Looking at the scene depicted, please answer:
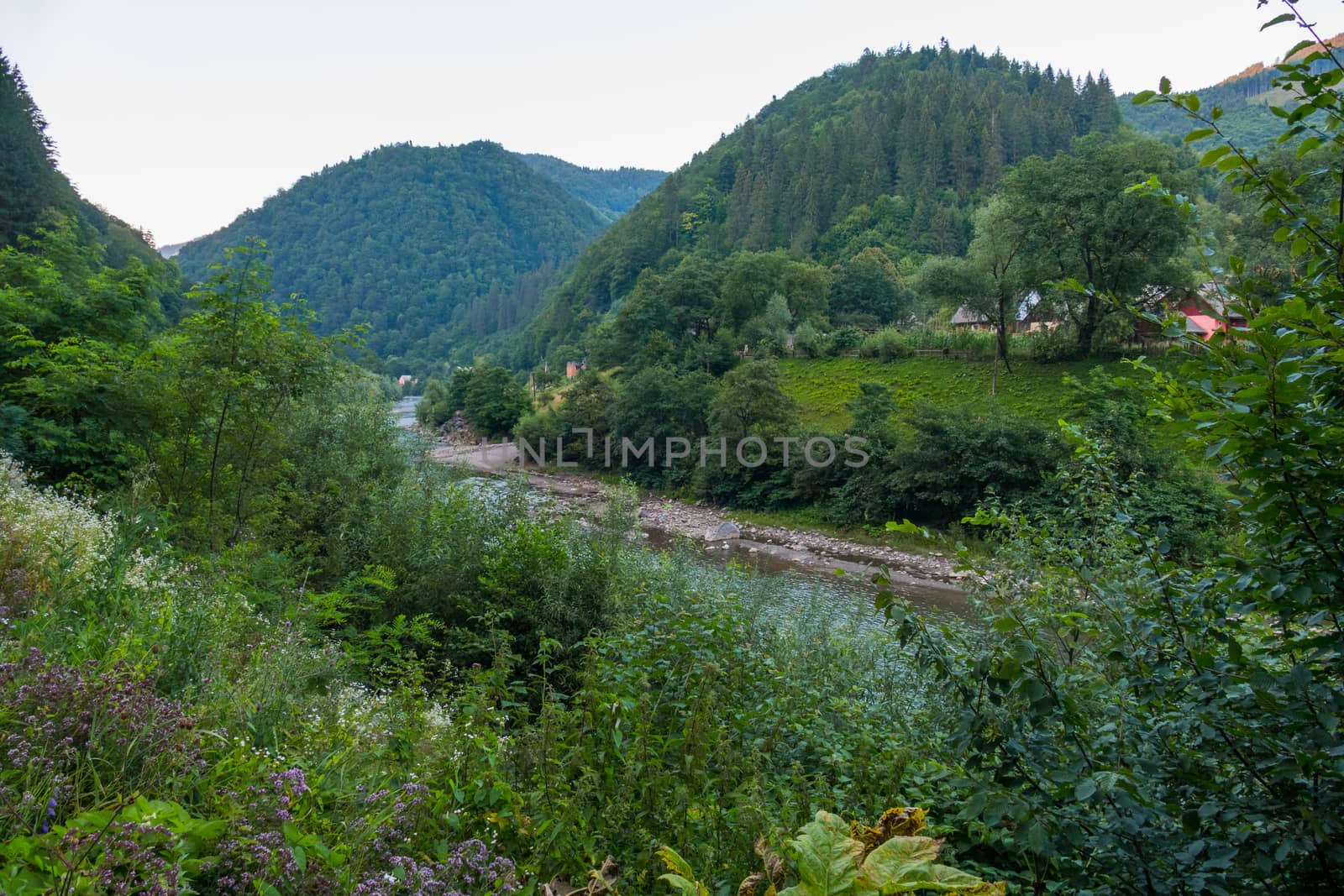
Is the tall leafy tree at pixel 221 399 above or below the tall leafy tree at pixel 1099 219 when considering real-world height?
below

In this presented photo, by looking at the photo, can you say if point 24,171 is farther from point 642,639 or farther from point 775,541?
point 642,639

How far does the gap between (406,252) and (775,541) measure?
525 ft

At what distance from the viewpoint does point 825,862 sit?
152cm

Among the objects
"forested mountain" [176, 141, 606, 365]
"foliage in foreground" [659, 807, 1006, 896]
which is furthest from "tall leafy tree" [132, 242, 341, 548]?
"forested mountain" [176, 141, 606, 365]

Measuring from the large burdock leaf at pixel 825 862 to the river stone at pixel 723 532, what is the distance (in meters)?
26.8

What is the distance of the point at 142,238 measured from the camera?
57.9 m

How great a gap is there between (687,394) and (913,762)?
116ft

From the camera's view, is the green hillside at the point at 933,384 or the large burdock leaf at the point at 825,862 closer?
the large burdock leaf at the point at 825,862

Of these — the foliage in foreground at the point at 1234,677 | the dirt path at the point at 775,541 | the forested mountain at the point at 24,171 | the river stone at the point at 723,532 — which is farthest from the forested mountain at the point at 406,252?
the foliage in foreground at the point at 1234,677

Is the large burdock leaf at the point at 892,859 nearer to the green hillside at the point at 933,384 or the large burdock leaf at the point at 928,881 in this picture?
the large burdock leaf at the point at 928,881

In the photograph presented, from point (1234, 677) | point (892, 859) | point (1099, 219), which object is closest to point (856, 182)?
point (1099, 219)

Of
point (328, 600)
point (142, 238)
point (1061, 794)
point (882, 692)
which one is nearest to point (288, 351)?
point (328, 600)

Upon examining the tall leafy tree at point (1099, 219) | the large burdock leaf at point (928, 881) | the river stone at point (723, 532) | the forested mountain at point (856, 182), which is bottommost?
the river stone at point (723, 532)

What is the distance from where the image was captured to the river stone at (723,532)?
2845 cm
